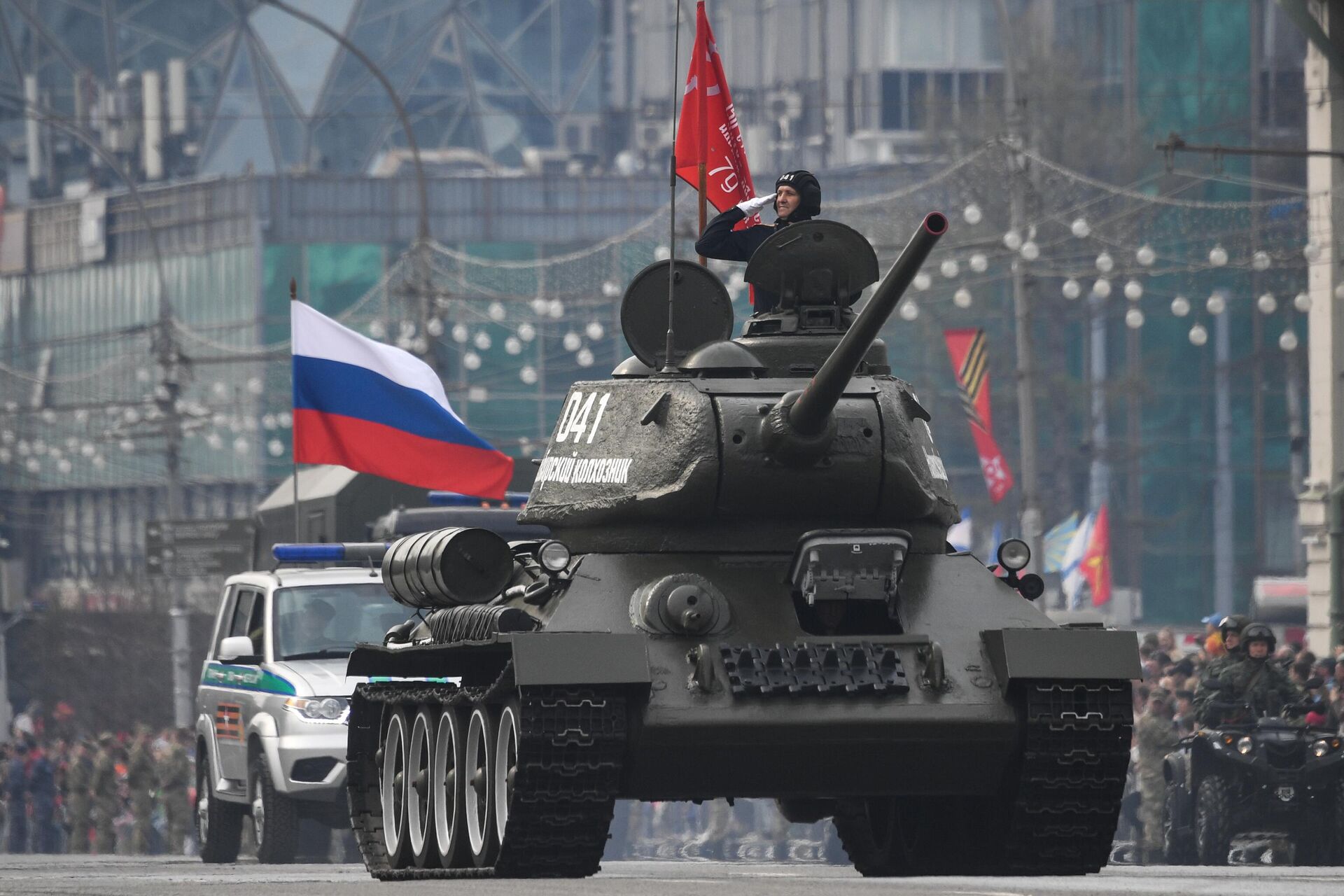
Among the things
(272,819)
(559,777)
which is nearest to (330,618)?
(272,819)

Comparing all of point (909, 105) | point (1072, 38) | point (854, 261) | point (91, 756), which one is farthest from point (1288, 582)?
point (909, 105)

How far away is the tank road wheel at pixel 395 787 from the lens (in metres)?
15.2

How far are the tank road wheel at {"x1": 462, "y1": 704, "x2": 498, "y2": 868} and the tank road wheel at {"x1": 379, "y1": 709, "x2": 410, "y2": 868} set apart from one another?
1.10 m

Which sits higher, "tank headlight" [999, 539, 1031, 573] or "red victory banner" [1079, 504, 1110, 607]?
"tank headlight" [999, 539, 1031, 573]

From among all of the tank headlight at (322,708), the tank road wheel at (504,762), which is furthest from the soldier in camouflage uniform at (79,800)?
the tank road wheel at (504,762)

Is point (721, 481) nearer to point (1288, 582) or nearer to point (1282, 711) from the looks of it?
point (1282, 711)

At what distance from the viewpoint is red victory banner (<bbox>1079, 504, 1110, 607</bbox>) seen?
3838 centimetres

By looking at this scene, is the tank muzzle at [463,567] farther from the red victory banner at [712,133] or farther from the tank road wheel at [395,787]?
the red victory banner at [712,133]

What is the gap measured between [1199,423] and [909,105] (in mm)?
18395

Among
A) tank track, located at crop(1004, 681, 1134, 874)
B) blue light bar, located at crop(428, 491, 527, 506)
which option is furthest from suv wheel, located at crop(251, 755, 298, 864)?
tank track, located at crop(1004, 681, 1134, 874)

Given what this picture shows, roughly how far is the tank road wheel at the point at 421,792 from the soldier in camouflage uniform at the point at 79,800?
47.7 ft

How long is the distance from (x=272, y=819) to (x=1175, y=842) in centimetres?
573

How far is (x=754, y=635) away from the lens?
43.9ft

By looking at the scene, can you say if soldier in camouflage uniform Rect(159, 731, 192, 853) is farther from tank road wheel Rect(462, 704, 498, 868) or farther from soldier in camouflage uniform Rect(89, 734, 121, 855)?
tank road wheel Rect(462, 704, 498, 868)
